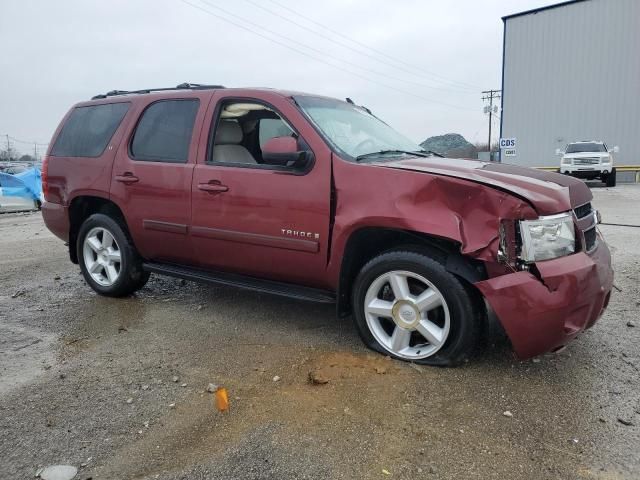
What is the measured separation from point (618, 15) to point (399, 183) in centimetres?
2820

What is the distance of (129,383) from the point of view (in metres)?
3.11

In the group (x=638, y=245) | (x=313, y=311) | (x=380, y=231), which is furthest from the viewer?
(x=638, y=245)

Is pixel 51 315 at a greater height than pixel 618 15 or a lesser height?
lesser

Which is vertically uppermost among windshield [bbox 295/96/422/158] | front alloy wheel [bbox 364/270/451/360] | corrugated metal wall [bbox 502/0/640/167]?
corrugated metal wall [bbox 502/0/640/167]

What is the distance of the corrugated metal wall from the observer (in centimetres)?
2527

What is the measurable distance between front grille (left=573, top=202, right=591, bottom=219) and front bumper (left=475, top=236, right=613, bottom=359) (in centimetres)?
33

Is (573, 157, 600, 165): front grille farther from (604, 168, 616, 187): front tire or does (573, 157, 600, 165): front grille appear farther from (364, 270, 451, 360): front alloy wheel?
(364, 270, 451, 360): front alloy wheel

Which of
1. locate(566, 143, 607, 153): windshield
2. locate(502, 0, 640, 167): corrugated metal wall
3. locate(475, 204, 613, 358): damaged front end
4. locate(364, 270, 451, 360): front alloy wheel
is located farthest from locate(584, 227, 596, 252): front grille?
locate(502, 0, 640, 167): corrugated metal wall

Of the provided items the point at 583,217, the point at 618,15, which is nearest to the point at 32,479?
the point at 583,217

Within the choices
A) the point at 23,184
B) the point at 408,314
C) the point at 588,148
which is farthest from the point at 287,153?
the point at 588,148

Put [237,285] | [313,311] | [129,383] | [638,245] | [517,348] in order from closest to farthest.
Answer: [517,348], [129,383], [237,285], [313,311], [638,245]

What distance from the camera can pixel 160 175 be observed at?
421 centimetres

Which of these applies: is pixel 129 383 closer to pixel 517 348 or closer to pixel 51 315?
pixel 51 315

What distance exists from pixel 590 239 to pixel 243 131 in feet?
8.78
